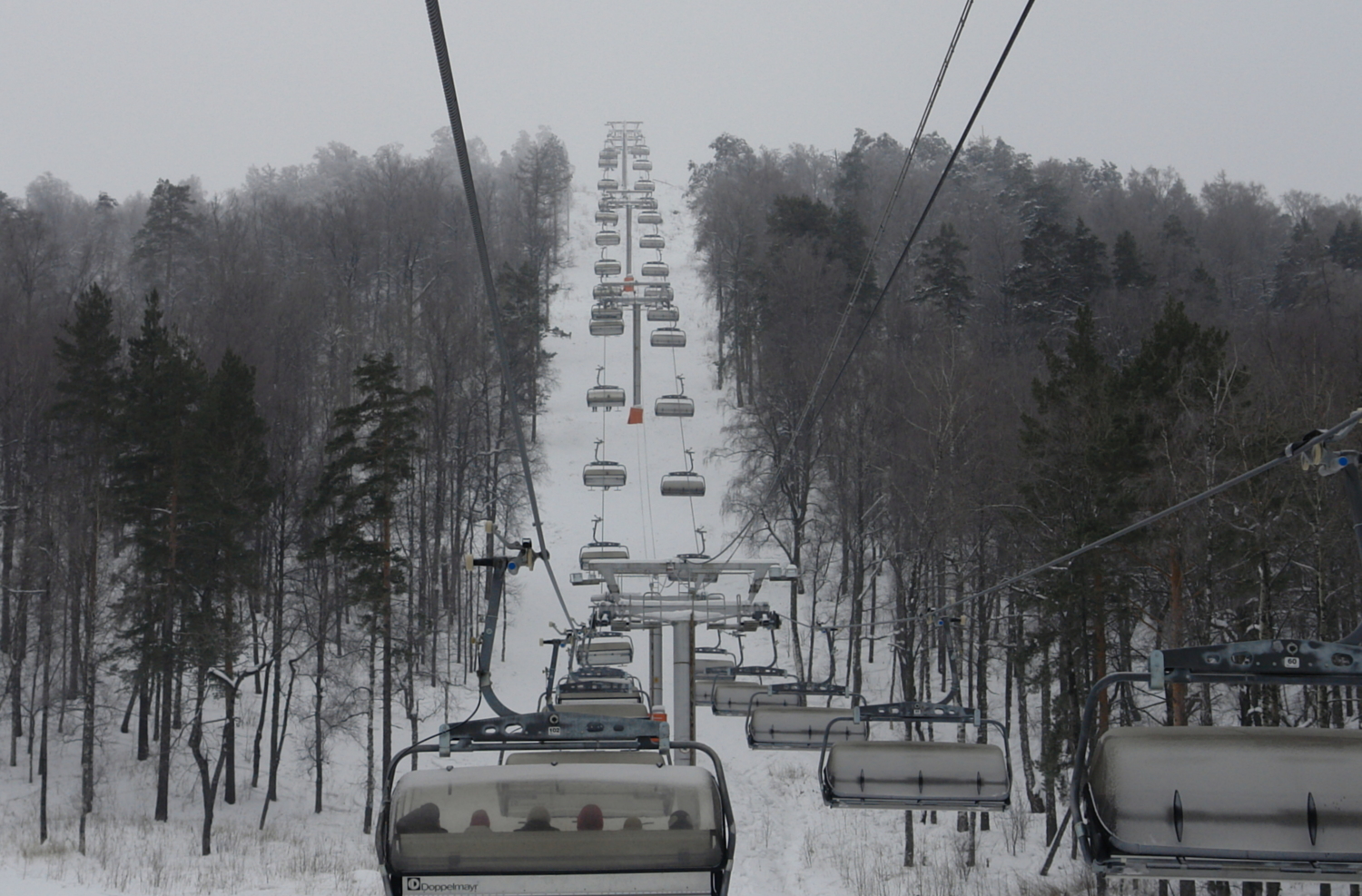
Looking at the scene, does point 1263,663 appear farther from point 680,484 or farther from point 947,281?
point 947,281

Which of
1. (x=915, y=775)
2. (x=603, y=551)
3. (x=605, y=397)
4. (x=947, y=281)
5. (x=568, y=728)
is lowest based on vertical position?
(x=915, y=775)

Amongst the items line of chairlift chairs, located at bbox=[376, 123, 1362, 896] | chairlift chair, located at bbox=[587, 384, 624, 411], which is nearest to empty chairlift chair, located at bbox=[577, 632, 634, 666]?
chairlift chair, located at bbox=[587, 384, 624, 411]

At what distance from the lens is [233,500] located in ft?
91.7

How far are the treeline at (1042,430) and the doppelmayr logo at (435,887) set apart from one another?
5.29 m

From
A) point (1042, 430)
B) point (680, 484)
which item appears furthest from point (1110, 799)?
point (680, 484)

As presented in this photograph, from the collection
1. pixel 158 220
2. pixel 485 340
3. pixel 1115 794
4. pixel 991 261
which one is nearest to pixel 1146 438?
pixel 1115 794

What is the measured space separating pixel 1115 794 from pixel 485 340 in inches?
1661

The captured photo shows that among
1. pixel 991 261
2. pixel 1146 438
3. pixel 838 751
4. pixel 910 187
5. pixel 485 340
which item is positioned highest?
pixel 910 187

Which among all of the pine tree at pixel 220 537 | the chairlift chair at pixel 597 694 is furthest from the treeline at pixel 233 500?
the chairlift chair at pixel 597 694

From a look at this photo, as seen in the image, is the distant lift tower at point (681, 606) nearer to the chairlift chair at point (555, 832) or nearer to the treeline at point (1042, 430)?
the treeline at point (1042, 430)

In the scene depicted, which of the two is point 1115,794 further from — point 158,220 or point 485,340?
point 158,220

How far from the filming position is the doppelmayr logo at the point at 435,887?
6.02 m

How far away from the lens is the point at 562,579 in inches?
1622

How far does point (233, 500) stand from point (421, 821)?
938 inches
